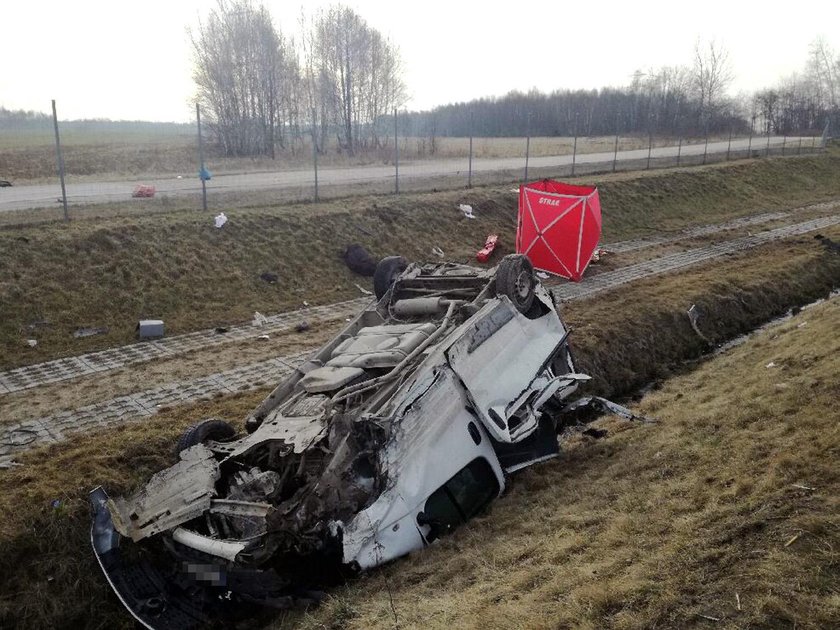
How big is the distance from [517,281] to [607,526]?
295cm

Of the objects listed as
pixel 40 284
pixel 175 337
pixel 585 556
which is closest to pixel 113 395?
pixel 175 337

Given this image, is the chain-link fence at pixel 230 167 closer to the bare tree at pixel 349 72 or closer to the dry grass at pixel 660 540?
the bare tree at pixel 349 72

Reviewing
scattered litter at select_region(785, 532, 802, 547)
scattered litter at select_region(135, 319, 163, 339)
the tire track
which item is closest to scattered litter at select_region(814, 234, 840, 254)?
the tire track

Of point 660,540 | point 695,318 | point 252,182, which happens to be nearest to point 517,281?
point 660,540

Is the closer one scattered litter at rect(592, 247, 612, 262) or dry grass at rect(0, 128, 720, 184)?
scattered litter at rect(592, 247, 612, 262)

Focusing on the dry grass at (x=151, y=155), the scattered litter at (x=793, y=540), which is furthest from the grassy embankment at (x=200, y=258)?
the scattered litter at (x=793, y=540)

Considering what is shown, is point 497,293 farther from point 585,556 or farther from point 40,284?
point 40,284

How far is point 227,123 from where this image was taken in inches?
1156

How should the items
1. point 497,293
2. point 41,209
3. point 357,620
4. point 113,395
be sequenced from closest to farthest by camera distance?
point 357,620 < point 497,293 < point 113,395 < point 41,209

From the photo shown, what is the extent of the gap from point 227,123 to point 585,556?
93.4ft

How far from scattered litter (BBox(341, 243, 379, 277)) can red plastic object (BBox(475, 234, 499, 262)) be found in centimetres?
263

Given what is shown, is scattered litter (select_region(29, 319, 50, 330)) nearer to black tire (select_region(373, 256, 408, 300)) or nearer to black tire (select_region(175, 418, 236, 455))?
black tire (select_region(175, 418, 236, 455))

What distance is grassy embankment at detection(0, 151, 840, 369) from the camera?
1053cm

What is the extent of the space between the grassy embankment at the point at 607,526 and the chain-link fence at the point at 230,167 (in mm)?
8359
